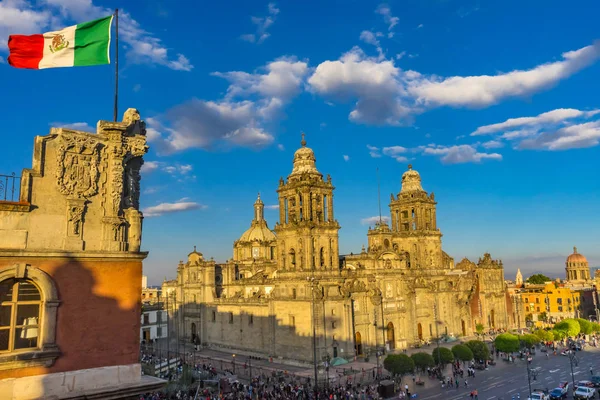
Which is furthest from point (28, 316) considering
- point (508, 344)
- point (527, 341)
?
point (527, 341)

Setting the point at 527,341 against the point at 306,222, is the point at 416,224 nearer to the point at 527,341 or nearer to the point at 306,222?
the point at 527,341

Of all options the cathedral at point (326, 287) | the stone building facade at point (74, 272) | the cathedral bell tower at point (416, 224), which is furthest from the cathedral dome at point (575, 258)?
the stone building facade at point (74, 272)

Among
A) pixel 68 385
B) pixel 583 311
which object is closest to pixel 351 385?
pixel 68 385

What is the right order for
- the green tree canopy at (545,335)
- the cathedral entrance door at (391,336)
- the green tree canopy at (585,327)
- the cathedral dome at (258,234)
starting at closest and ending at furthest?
1. the green tree canopy at (545,335)
2. the cathedral entrance door at (391,336)
3. the green tree canopy at (585,327)
4. the cathedral dome at (258,234)

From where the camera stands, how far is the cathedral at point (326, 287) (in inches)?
2324

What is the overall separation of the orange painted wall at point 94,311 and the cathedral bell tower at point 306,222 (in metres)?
46.3

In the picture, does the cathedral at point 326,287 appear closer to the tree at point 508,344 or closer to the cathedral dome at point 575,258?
the tree at point 508,344

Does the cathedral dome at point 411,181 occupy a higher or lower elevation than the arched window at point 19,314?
higher

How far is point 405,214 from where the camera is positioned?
87000 mm

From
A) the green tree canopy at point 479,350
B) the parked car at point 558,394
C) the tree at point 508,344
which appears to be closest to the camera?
the parked car at point 558,394

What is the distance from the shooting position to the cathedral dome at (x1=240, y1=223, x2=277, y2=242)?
91.7 metres

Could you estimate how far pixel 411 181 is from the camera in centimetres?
8662

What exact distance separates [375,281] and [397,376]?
842 inches

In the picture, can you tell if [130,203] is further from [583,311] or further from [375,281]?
[583,311]
